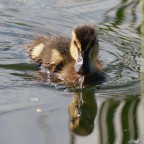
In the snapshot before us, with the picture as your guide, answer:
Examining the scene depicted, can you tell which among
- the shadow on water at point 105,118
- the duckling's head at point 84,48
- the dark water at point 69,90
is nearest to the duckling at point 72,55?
the duckling's head at point 84,48

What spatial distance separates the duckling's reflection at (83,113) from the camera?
4.17 m

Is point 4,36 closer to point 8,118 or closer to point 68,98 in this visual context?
point 68,98

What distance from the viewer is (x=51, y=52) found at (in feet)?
18.4

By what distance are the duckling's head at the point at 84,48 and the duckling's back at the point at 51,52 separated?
0.48 ft

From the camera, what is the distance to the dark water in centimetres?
403

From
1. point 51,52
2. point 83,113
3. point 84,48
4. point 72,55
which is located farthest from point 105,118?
point 51,52

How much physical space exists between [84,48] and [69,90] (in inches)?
15.0

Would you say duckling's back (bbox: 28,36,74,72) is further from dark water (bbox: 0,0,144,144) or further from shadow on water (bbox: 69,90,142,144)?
shadow on water (bbox: 69,90,142,144)

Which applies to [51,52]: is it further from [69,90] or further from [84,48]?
[69,90]

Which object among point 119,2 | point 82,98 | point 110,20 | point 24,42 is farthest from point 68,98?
point 119,2

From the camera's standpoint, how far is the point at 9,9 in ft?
22.9

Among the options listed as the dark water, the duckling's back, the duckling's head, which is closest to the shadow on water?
the dark water

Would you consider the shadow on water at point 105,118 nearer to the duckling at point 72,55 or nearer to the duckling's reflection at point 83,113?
the duckling's reflection at point 83,113

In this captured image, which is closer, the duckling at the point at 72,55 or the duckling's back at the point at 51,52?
the duckling at the point at 72,55
